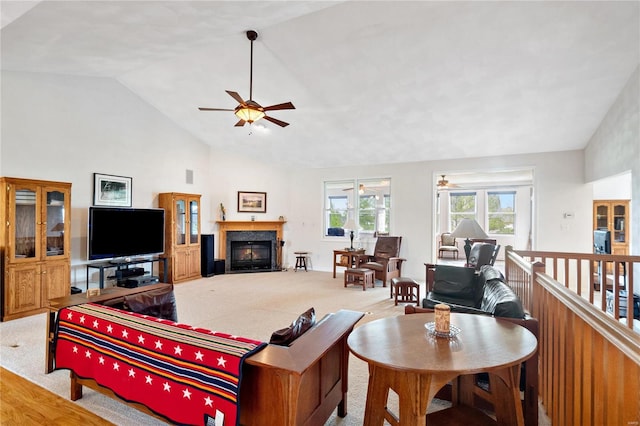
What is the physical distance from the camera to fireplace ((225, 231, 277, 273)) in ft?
26.1

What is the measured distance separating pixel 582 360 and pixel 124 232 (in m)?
6.21

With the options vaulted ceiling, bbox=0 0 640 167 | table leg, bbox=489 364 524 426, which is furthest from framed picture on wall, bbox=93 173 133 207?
table leg, bbox=489 364 524 426

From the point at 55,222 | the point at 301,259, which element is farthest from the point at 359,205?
the point at 55,222

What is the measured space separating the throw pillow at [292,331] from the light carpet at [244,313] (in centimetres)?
73

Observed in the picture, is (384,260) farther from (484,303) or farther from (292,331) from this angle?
(292,331)

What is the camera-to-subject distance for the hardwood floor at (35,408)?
2201mm

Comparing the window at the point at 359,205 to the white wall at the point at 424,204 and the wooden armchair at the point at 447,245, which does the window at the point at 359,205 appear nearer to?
the white wall at the point at 424,204

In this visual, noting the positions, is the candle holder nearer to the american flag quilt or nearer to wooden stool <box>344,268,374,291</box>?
the american flag quilt

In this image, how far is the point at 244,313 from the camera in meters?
4.60

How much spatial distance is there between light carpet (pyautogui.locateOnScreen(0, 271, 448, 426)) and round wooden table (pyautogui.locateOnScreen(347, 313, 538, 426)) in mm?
603

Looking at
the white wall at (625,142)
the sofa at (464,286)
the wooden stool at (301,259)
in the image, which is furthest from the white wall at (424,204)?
the sofa at (464,286)

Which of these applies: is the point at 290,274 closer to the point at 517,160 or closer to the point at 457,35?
the point at 517,160

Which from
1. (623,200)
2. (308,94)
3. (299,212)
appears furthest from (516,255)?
(299,212)

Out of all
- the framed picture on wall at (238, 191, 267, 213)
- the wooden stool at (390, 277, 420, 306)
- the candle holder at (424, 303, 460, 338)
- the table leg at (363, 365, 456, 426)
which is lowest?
the wooden stool at (390, 277, 420, 306)
